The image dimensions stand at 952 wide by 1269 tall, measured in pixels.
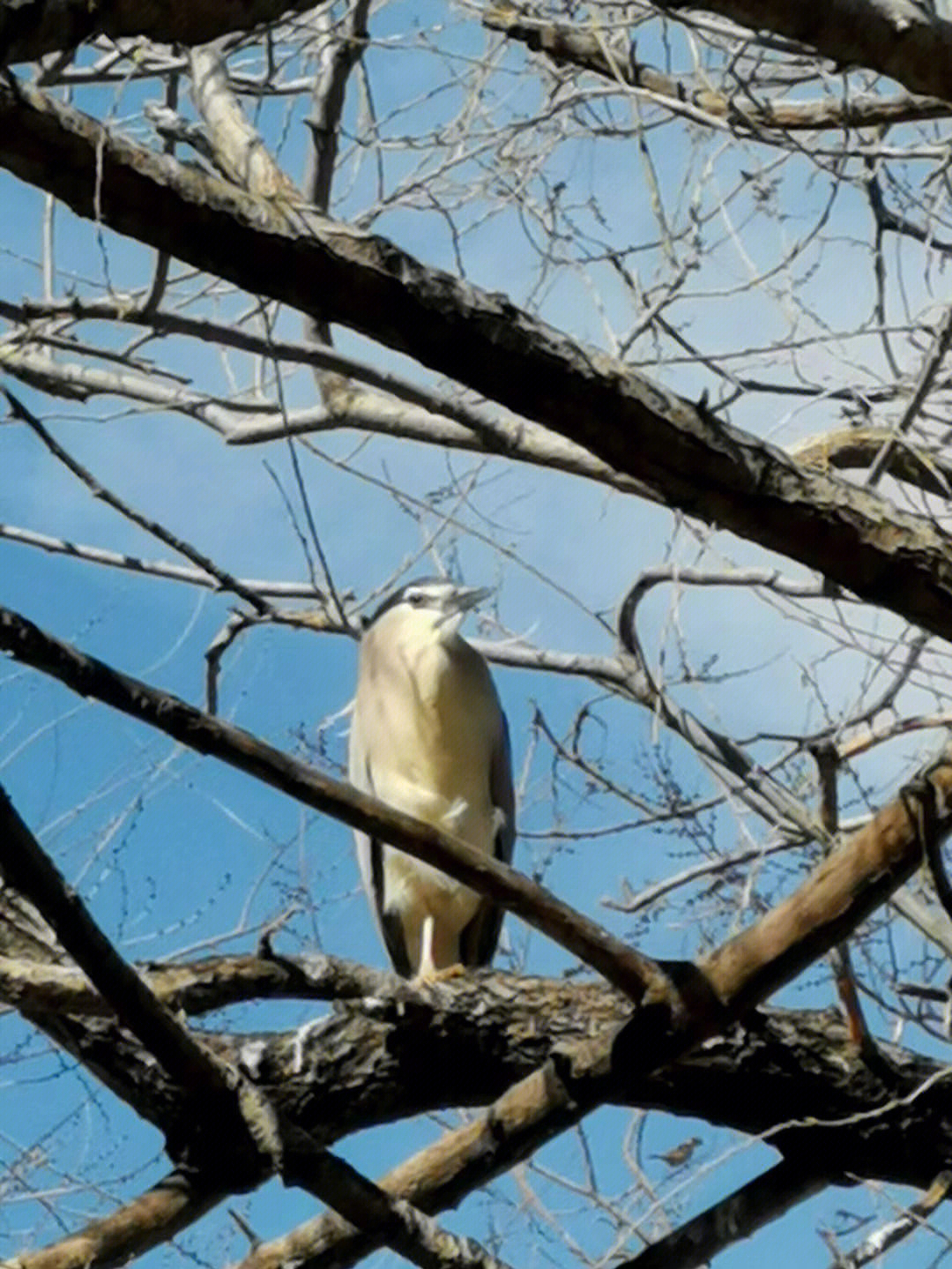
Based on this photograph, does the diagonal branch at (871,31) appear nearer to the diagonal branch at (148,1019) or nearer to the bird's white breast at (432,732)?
the diagonal branch at (148,1019)

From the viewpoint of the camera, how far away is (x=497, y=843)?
6008 mm

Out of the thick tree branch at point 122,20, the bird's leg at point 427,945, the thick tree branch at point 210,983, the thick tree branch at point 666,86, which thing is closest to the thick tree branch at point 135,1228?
the thick tree branch at point 210,983

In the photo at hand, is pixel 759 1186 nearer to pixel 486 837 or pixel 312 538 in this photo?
pixel 312 538

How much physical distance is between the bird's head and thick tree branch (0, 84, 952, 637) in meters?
3.33

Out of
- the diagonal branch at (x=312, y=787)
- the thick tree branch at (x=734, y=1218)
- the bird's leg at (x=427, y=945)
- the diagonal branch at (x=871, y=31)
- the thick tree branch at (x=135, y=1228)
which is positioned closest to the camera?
the diagonal branch at (x=312, y=787)

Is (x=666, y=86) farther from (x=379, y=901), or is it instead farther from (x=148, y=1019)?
(x=148, y=1019)

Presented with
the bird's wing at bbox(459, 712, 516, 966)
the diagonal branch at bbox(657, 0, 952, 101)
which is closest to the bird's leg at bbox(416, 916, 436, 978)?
the bird's wing at bbox(459, 712, 516, 966)

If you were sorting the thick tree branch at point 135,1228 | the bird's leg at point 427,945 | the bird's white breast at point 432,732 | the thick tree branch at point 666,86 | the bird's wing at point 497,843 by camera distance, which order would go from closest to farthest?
the thick tree branch at point 135,1228, the thick tree branch at point 666,86, the bird's leg at point 427,945, the bird's wing at point 497,843, the bird's white breast at point 432,732

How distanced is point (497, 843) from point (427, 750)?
359mm

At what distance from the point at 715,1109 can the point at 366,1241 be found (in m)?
0.70

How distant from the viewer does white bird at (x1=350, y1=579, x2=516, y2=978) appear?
19.2 ft

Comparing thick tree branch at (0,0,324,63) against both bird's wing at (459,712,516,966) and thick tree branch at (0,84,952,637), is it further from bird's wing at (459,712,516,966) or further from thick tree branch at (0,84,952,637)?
bird's wing at (459,712,516,966)

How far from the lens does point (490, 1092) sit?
2977 millimetres

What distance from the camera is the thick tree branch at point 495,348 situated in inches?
82.7
